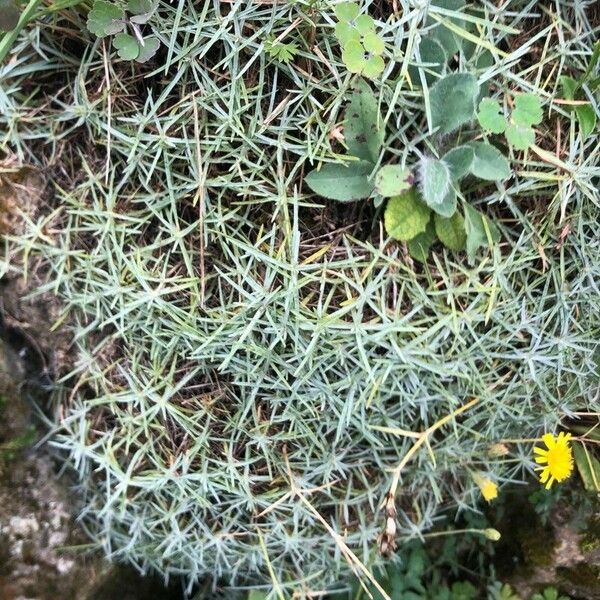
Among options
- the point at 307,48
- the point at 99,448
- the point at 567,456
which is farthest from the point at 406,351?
→ the point at 99,448

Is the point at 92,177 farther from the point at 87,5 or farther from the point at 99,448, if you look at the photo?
the point at 99,448

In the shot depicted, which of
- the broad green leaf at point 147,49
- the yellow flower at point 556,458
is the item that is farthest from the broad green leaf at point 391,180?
the yellow flower at point 556,458

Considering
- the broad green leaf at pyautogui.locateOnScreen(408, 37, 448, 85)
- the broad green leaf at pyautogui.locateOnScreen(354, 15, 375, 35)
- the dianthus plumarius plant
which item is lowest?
the dianthus plumarius plant

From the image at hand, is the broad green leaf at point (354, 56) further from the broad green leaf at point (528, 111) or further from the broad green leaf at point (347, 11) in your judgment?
the broad green leaf at point (528, 111)

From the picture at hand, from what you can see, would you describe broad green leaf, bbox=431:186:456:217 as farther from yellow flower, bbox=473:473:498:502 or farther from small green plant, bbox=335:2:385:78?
yellow flower, bbox=473:473:498:502

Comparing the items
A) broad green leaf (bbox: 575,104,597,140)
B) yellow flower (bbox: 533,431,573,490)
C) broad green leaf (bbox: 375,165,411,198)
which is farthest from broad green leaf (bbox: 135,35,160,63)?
yellow flower (bbox: 533,431,573,490)
